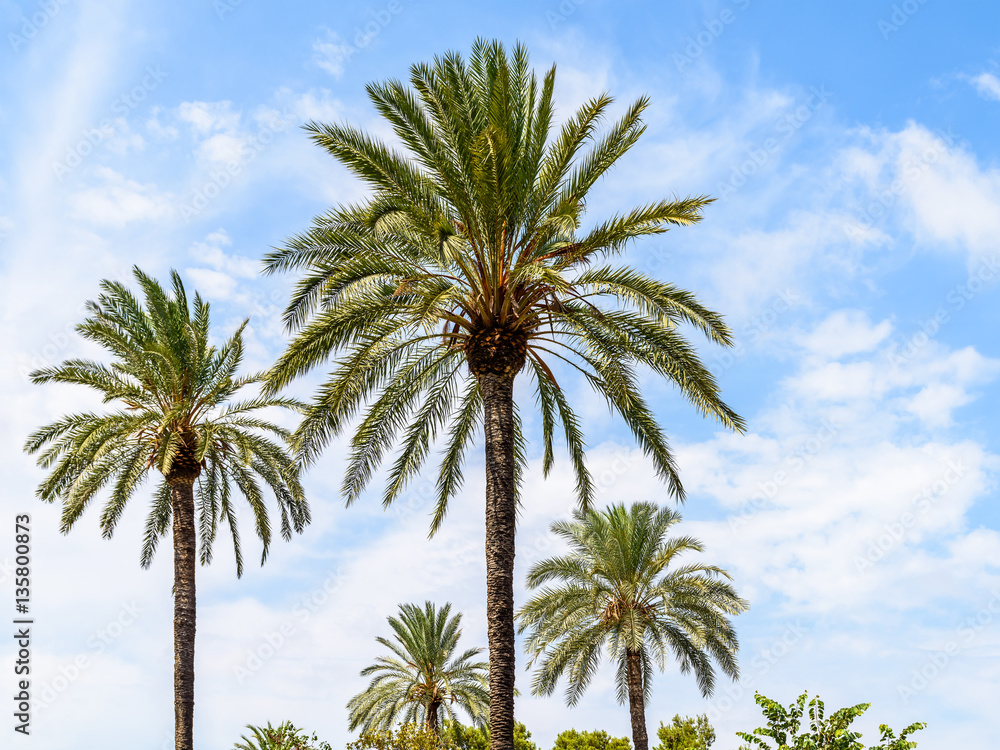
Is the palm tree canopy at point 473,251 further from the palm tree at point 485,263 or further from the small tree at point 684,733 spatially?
the small tree at point 684,733

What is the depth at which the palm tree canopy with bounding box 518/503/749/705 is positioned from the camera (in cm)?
2788

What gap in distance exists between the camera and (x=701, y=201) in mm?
14992

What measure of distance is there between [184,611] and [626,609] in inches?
515

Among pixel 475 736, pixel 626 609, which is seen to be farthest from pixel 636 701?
pixel 475 736

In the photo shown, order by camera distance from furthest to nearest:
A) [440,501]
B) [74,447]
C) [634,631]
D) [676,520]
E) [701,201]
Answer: [676,520] → [634,631] → [74,447] → [440,501] → [701,201]

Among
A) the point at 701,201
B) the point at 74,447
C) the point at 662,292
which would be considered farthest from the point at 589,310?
the point at 74,447

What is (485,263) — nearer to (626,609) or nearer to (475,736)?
(626,609)

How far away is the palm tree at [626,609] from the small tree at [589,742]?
21.9 ft

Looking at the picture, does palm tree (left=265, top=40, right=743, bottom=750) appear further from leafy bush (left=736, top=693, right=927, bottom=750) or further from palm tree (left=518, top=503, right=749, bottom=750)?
palm tree (left=518, top=503, right=749, bottom=750)

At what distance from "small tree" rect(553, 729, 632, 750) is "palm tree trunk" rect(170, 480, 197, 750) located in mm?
17310

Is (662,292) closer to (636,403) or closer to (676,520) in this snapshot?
(636,403)

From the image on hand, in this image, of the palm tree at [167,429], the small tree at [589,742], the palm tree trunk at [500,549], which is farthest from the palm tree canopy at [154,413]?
the small tree at [589,742]

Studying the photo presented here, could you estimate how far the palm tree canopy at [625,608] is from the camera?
2788 centimetres

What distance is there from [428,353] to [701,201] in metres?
5.61
